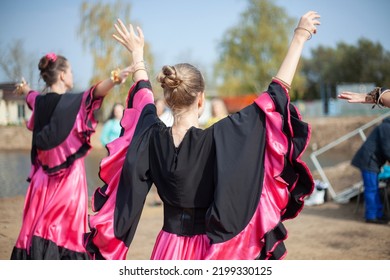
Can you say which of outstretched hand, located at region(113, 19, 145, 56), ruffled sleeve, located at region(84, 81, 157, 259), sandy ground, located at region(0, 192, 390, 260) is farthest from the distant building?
ruffled sleeve, located at region(84, 81, 157, 259)

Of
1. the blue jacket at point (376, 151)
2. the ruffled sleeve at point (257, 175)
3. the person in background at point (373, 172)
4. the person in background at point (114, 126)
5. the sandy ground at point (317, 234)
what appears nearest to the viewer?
the ruffled sleeve at point (257, 175)

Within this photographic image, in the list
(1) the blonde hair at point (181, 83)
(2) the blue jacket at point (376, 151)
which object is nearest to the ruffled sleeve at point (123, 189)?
(1) the blonde hair at point (181, 83)

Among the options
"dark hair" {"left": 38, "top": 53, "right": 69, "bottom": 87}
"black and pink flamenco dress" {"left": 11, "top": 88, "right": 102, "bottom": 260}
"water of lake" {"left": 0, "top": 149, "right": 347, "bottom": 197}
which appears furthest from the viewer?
"water of lake" {"left": 0, "top": 149, "right": 347, "bottom": 197}

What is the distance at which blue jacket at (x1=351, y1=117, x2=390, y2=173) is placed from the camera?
700 centimetres

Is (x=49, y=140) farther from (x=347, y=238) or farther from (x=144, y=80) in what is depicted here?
(x=347, y=238)

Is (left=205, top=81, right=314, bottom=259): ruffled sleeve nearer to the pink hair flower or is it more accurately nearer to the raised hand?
the raised hand

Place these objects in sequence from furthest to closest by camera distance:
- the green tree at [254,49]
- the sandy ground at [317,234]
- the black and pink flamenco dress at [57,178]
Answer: the green tree at [254,49]
the sandy ground at [317,234]
the black and pink flamenco dress at [57,178]

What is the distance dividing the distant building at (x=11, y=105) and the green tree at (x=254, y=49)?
94.8ft

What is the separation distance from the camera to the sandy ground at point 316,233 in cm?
557

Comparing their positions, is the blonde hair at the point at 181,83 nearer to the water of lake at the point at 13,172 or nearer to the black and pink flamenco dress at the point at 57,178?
the black and pink flamenco dress at the point at 57,178

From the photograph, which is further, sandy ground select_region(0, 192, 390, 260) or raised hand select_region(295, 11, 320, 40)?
sandy ground select_region(0, 192, 390, 260)

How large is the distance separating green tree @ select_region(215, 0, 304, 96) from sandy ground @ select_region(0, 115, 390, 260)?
85.5 ft

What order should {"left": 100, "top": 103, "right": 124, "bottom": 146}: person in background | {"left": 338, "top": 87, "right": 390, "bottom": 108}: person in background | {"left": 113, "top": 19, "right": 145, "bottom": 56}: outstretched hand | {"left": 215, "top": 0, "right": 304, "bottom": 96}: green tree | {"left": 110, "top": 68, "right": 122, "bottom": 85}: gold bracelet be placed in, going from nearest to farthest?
{"left": 338, "top": 87, "right": 390, "bottom": 108}: person in background < {"left": 113, "top": 19, "right": 145, "bottom": 56}: outstretched hand < {"left": 110, "top": 68, "right": 122, "bottom": 85}: gold bracelet < {"left": 100, "top": 103, "right": 124, "bottom": 146}: person in background < {"left": 215, "top": 0, "right": 304, "bottom": 96}: green tree

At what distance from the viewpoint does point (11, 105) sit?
18.1 ft
